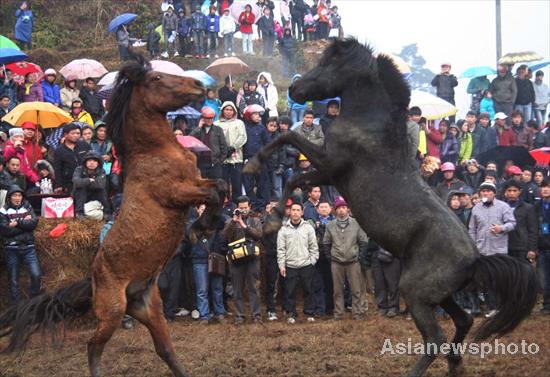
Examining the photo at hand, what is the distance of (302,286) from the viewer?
508 inches

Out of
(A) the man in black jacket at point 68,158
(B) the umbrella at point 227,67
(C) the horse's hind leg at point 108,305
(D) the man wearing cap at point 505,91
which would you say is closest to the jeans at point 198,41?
(B) the umbrella at point 227,67

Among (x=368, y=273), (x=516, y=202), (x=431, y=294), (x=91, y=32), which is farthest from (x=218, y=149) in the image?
(x=91, y=32)

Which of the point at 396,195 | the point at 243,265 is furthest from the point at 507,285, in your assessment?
the point at 243,265

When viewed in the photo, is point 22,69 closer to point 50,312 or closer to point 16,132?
point 16,132

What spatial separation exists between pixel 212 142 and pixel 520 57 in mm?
10046

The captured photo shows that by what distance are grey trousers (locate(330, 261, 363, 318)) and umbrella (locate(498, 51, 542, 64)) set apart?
9.94m

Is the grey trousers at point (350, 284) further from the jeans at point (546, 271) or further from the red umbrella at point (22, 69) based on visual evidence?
the red umbrella at point (22, 69)

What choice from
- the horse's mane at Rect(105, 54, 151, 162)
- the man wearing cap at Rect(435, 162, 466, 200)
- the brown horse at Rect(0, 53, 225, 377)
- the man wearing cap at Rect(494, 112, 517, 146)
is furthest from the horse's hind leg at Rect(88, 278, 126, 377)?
the man wearing cap at Rect(494, 112, 517, 146)

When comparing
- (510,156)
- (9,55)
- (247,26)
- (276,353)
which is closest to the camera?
(276,353)

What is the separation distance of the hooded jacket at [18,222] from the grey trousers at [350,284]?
182 inches

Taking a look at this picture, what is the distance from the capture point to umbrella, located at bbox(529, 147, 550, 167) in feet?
52.5

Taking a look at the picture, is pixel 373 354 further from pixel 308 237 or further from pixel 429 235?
pixel 308 237

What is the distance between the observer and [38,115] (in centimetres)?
1431

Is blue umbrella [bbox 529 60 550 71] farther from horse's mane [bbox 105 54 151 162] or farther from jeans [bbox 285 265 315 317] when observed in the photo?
horse's mane [bbox 105 54 151 162]
